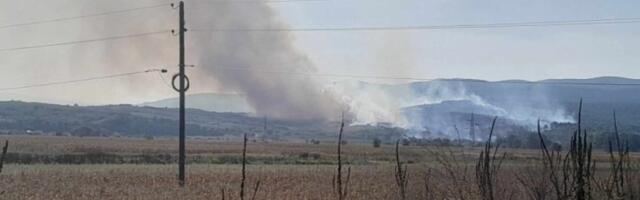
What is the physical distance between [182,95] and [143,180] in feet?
16.6

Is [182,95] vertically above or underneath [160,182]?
above

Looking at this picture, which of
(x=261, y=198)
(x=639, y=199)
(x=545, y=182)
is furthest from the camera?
(x=261, y=198)

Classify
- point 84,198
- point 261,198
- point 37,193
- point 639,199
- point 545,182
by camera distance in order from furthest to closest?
point 37,193 < point 84,198 < point 261,198 < point 639,199 < point 545,182

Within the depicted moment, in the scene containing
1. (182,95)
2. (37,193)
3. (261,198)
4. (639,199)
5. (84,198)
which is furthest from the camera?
(182,95)

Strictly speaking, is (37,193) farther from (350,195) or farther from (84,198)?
(350,195)

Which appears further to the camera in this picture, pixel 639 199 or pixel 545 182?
pixel 639 199

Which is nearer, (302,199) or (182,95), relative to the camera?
(302,199)

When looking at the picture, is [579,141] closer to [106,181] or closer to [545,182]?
[545,182]

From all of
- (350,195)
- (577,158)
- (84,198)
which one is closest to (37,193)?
→ (84,198)

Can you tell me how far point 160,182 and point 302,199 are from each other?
14901 mm

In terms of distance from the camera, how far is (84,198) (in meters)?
27.4

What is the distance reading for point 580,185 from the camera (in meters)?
5.98

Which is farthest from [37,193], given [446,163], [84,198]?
[446,163]

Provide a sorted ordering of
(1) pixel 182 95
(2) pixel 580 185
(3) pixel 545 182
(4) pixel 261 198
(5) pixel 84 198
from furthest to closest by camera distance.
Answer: (1) pixel 182 95 → (5) pixel 84 198 → (4) pixel 261 198 → (3) pixel 545 182 → (2) pixel 580 185
